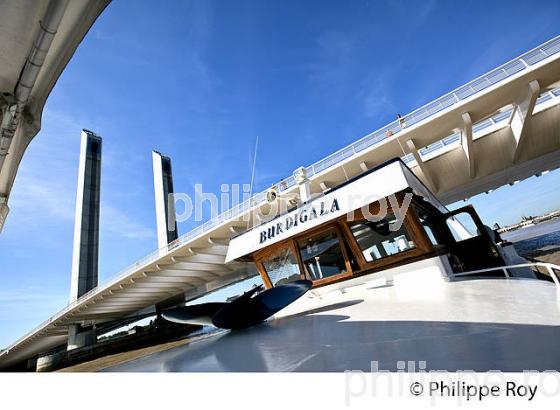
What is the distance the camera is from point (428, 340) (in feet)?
7.38

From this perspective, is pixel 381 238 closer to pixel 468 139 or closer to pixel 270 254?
pixel 270 254

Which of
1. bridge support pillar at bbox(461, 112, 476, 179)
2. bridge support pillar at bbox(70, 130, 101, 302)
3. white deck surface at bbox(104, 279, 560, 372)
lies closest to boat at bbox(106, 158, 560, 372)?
white deck surface at bbox(104, 279, 560, 372)

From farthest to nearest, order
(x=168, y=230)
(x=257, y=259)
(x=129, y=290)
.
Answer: (x=168, y=230), (x=129, y=290), (x=257, y=259)

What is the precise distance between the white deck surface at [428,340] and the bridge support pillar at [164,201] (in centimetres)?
4237

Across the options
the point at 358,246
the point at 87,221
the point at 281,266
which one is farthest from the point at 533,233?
the point at 87,221

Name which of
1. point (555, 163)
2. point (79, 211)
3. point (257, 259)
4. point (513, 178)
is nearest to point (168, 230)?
point (79, 211)

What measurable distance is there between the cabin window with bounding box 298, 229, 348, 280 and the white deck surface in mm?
3057

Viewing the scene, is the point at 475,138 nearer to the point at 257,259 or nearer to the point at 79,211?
the point at 257,259

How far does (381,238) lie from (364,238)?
1.41ft

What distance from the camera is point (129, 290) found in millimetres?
33562

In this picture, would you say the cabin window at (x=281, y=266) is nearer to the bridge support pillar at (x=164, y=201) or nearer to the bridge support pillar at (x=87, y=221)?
the bridge support pillar at (x=164, y=201)

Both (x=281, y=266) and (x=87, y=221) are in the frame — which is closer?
(x=281, y=266)
